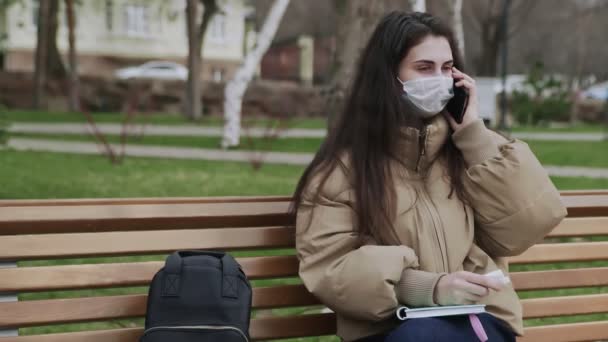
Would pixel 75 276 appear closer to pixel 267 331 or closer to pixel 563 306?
pixel 267 331

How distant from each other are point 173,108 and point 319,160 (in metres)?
26.9

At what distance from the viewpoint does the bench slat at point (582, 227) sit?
393cm

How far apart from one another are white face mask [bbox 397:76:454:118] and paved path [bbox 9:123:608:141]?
1536 centimetres

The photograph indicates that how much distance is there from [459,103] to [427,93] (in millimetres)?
152

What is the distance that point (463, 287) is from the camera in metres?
2.98

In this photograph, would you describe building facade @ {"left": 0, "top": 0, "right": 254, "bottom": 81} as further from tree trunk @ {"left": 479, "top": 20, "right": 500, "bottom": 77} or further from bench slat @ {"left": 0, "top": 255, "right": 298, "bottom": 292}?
bench slat @ {"left": 0, "top": 255, "right": 298, "bottom": 292}

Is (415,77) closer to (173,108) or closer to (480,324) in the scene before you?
(480,324)

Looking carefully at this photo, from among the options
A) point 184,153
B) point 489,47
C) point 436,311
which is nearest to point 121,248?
point 436,311

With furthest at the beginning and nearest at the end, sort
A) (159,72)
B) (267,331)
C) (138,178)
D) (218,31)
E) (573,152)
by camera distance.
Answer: (218,31)
(159,72)
(573,152)
(138,178)
(267,331)

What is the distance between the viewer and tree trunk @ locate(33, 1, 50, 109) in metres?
25.2

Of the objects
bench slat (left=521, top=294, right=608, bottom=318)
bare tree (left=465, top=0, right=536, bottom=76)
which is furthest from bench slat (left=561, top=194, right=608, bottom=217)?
bare tree (left=465, top=0, right=536, bottom=76)

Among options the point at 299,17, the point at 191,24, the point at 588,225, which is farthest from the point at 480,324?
the point at 299,17

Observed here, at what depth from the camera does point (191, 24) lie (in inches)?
933

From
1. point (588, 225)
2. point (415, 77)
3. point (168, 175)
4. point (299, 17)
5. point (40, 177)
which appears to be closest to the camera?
point (415, 77)
